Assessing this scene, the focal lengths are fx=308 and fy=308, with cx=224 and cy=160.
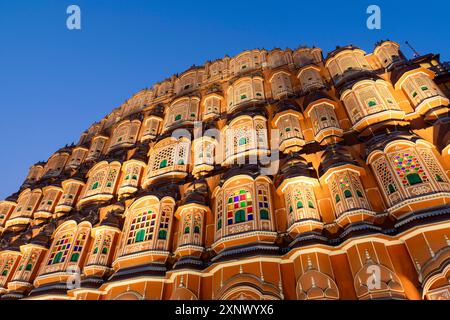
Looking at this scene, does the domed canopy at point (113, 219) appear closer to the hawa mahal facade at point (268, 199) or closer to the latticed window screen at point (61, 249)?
the hawa mahal facade at point (268, 199)

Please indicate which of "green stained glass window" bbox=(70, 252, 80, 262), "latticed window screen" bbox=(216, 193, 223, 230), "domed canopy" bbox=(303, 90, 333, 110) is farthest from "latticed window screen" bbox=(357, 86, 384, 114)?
"green stained glass window" bbox=(70, 252, 80, 262)

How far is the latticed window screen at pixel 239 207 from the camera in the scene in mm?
14430

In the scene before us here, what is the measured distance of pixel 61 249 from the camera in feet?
58.6

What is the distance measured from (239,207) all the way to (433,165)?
8499 mm

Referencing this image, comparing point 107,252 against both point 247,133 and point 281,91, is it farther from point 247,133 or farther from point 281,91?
point 281,91

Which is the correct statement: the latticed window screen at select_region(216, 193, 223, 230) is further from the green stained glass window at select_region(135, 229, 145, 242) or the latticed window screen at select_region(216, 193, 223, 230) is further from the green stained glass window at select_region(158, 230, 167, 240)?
the green stained glass window at select_region(135, 229, 145, 242)

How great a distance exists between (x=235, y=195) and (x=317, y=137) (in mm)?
5724

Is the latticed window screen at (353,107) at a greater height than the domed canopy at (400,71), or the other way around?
the domed canopy at (400,71)

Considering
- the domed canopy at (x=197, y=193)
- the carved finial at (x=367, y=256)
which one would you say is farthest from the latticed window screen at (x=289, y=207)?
the domed canopy at (x=197, y=193)

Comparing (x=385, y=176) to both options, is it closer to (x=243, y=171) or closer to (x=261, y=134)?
(x=243, y=171)

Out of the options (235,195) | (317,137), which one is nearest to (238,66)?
(317,137)

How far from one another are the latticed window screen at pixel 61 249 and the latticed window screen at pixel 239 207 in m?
9.78

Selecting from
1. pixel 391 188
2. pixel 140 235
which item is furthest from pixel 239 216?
pixel 391 188

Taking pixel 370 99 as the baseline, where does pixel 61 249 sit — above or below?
below
